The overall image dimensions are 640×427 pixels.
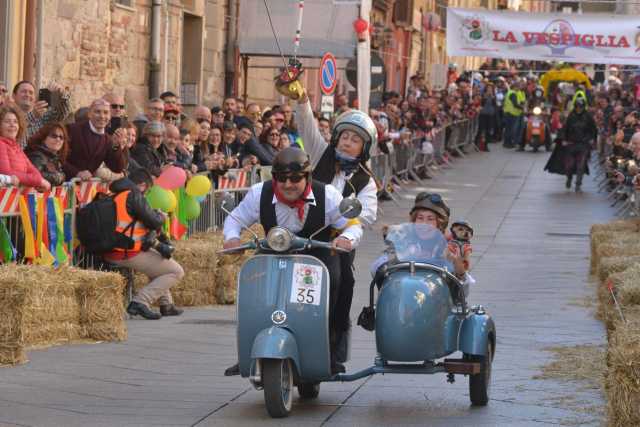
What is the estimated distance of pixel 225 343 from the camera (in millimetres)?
11938

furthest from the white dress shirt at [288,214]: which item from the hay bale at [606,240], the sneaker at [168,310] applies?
the hay bale at [606,240]

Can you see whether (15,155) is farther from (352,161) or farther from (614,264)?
(614,264)

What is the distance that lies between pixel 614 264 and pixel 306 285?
20.1 ft

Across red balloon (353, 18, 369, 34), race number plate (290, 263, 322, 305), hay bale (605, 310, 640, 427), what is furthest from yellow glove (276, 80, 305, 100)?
red balloon (353, 18, 369, 34)

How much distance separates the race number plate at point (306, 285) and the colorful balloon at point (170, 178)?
6.10 metres

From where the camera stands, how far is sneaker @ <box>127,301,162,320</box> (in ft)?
44.0

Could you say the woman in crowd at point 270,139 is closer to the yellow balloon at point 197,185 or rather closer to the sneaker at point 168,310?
the yellow balloon at point 197,185

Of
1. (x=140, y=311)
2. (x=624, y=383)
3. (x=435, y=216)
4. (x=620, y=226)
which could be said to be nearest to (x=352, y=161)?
(x=435, y=216)

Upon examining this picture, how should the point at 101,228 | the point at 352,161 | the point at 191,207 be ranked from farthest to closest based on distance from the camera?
the point at 191,207 → the point at 101,228 → the point at 352,161

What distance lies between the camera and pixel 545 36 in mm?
33719

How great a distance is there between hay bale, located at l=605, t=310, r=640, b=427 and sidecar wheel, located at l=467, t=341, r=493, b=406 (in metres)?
1.37

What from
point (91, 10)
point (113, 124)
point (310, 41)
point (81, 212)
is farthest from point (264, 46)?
point (81, 212)

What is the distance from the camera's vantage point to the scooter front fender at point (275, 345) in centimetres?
818

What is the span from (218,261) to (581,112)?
2051 cm
